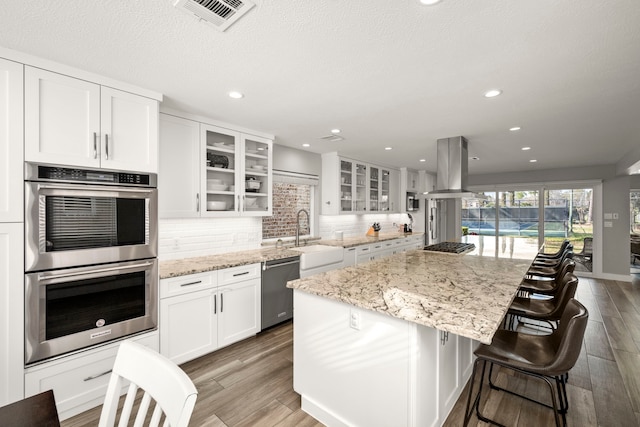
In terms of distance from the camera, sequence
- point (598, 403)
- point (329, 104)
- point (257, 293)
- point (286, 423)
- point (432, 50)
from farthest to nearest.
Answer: point (257, 293) → point (329, 104) → point (598, 403) → point (286, 423) → point (432, 50)

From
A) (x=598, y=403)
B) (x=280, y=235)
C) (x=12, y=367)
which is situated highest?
(x=280, y=235)

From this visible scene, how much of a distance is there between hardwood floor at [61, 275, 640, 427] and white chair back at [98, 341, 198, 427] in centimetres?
116

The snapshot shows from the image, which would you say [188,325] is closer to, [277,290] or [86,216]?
[277,290]

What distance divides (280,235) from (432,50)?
126 inches

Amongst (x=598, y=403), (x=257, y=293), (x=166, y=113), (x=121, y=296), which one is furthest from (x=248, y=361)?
(x=598, y=403)

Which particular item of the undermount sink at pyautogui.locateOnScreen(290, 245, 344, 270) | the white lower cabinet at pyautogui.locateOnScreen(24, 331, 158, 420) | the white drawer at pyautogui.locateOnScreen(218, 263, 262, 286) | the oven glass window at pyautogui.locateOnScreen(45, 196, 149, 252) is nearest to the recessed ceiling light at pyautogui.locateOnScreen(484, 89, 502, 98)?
the undermount sink at pyautogui.locateOnScreen(290, 245, 344, 270)

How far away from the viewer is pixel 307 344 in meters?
2.04

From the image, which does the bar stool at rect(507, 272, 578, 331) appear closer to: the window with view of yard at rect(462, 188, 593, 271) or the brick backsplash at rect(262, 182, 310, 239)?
the brick backsplash at rect(262, 182, 310, 239)

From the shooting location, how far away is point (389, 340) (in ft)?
5.36

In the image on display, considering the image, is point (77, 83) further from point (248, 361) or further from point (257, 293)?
point (248, 361)

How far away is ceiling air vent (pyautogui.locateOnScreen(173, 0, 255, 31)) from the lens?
1.41 m

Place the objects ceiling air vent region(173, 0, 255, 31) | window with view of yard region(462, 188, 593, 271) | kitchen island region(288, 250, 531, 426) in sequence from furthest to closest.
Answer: window with view of yard region(462, 188, 593, 271) < kitchen island region(288, 250, 531, 426) < ceiling air vent region(173, 0, 255, 31)

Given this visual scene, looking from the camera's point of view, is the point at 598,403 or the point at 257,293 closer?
the point at 598,403

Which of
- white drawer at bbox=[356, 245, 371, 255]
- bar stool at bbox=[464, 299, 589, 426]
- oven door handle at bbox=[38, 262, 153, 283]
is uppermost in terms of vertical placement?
oven door handle at bbox=[38, 262, 153, 283]
